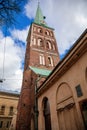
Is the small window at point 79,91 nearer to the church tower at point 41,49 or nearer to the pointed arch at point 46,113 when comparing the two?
the pointed arch at point 46,113

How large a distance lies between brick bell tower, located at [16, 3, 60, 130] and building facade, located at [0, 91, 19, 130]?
13175 mm

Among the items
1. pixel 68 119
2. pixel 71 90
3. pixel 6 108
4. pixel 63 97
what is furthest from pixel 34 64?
pixel 6 108

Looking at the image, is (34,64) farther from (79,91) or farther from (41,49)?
(79,91)

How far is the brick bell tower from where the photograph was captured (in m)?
11.4

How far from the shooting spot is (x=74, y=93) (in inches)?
233

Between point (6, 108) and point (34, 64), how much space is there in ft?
51.7

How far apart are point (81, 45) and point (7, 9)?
12.4 feet

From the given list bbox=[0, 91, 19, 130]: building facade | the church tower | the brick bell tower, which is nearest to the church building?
the brick bell tower

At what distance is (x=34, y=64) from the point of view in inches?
715

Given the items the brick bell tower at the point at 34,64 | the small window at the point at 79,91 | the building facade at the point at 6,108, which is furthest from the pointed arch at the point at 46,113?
the building facade at the point at 6,108

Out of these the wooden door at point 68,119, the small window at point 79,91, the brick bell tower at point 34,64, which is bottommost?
the wooden door at point 68,119

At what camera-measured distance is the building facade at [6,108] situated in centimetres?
2409

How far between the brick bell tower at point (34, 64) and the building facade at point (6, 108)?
519 inches

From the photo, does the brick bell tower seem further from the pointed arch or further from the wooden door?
the wooden door
